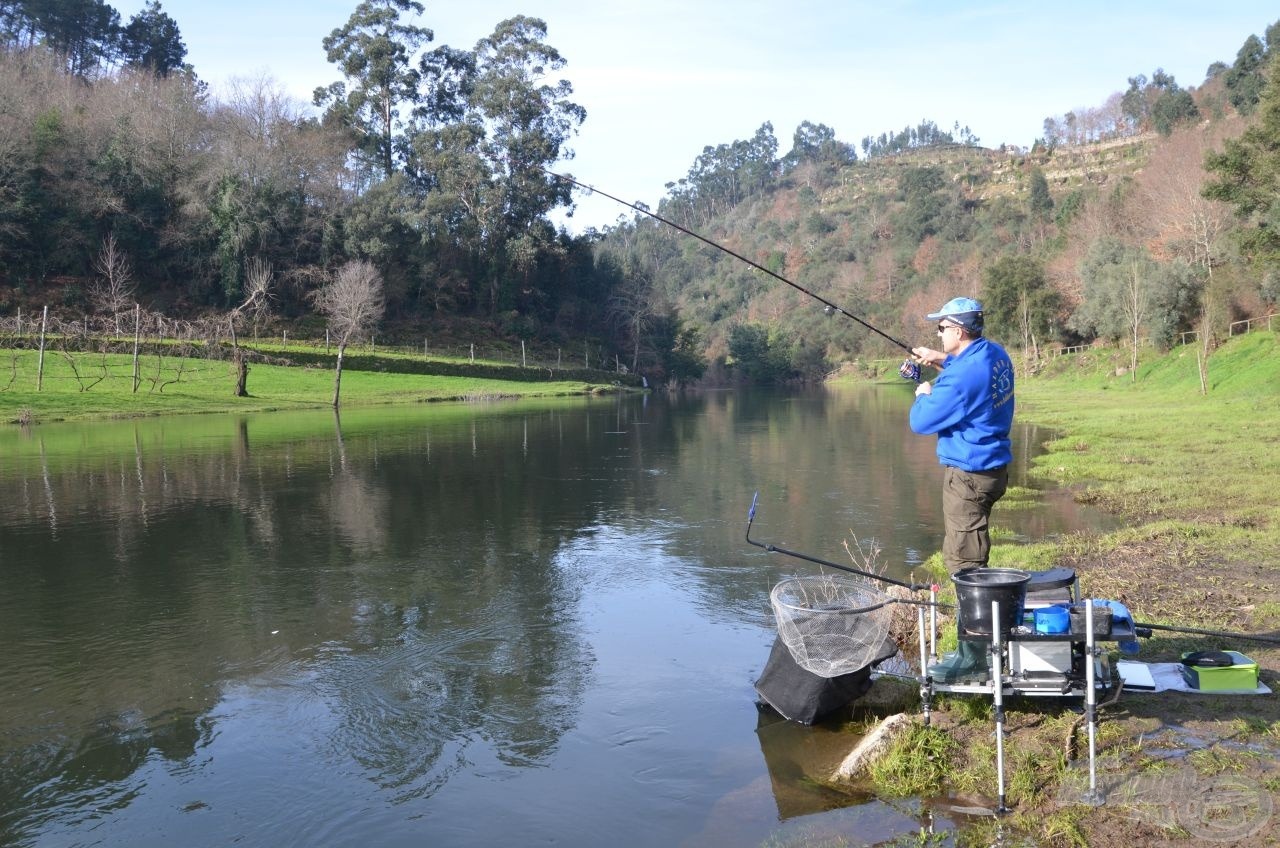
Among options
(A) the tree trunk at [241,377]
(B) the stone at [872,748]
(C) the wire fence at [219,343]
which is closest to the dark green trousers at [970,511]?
(B) the stone at [872,748]

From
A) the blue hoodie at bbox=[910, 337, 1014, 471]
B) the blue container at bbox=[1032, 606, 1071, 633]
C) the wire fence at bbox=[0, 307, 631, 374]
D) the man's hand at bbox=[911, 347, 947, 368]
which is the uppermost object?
the wire fence at bbox=[0, 307, 631, 374]

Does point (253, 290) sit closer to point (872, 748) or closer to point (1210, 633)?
point (872, 748)

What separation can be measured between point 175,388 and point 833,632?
132 ft

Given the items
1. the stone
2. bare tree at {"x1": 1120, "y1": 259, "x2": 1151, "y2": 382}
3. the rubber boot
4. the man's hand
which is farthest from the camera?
bare tree at {"x1": 1120, "y1": 259, "x2": 1151, "y2": 382}

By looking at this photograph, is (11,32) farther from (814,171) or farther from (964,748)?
(814,171)

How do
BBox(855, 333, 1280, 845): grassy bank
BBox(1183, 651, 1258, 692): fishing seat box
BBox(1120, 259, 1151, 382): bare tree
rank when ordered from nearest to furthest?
BBox(855, 333, 1280, 845): grassy bank, BBox(1183, 651, 1258, 692): fishing seat box, BBox(1120, 259, 1151, 382): bare tree

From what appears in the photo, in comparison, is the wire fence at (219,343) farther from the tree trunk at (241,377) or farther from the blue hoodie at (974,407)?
the blue hoodie at (974,407)

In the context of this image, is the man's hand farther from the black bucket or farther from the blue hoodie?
the black bucket

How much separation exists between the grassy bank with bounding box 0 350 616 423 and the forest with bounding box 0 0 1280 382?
4.43 metres

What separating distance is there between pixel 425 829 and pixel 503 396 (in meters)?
47.8

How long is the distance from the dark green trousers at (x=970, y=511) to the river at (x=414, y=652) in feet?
5.49

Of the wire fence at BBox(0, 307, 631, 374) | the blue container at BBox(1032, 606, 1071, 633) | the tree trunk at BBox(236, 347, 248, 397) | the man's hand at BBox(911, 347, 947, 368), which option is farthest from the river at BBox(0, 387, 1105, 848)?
the wire fence at BBox(0, 307, 631, 374)

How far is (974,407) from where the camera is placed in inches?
232

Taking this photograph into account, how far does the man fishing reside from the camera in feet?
19.3
